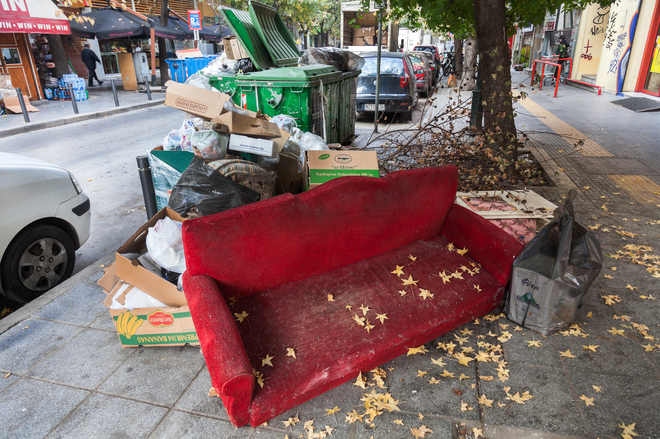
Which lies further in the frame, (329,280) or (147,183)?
(147,183)

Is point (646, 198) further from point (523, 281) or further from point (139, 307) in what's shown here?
point (139, 307)

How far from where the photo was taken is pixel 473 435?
2.26 meters

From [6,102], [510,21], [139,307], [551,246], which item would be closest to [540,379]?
[551,246]

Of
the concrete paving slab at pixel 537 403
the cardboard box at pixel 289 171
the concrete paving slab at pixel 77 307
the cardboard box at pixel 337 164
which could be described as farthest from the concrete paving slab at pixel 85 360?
the cardboard box at pixel 289 171

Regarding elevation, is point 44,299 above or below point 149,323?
below

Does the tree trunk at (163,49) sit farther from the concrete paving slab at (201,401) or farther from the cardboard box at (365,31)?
the concrete paving slab at (201,401)

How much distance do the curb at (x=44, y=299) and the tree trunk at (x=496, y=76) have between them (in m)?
5.11

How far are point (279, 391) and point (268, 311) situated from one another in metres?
0.62

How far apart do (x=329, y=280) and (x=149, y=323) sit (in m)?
1.30

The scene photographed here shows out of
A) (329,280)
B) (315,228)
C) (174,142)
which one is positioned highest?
(174,142)

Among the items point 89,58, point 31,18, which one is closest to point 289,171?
point 31,18

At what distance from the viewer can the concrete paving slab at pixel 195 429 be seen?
89.0 inches

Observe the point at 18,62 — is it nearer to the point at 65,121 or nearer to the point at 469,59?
the point at 65,121

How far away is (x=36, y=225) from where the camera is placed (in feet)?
12.0
